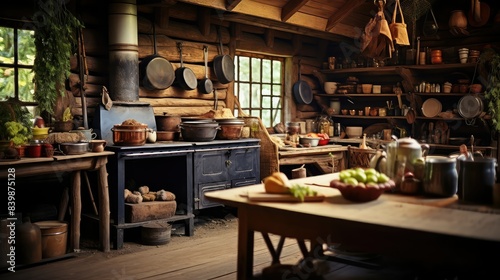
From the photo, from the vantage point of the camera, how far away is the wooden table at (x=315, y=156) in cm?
684

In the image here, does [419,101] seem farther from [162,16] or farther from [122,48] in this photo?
[122,48]

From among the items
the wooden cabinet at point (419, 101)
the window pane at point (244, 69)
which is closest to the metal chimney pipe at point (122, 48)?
the window pane at point (244, 69)

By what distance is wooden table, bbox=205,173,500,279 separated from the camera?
7.25 ft

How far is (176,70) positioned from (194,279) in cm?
317

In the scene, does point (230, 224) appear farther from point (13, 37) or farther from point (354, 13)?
point (354, 13)

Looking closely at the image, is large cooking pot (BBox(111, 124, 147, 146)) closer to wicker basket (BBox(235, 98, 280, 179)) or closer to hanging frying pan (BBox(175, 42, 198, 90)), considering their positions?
hanging frying pan (BBox(175, 42, 198, 90))

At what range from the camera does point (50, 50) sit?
508 cm

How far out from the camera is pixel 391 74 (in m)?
8.70

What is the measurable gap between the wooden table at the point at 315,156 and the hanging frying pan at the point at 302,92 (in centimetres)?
132

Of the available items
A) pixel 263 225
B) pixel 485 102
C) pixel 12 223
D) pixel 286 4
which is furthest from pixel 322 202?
pixel 485 102

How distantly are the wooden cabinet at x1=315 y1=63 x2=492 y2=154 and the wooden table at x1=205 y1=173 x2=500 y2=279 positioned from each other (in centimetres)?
496

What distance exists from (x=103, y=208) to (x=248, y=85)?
11.6 feet

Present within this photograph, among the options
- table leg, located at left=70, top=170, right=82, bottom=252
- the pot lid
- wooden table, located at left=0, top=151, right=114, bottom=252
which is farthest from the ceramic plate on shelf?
table leg, located at left=70, top=170, right=82, bottom=252

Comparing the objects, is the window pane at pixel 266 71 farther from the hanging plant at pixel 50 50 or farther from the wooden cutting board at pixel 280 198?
the wooden cutting board at pixel 280 198
